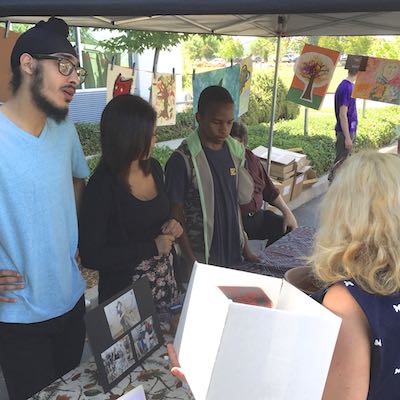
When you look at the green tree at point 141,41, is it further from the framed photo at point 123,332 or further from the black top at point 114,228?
the framed photo at point 123,332

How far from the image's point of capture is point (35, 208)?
146cm

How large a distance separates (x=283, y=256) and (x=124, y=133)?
118cm

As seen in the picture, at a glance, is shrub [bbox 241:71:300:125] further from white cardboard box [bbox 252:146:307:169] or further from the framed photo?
the framed photo

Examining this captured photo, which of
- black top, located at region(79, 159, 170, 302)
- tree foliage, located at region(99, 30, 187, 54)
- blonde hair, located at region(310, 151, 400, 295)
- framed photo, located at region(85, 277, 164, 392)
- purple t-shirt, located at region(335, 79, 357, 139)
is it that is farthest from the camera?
purple t-shirt, located at region(335, 79, 357, 139)

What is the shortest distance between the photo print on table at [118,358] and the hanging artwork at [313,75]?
9.95 ft

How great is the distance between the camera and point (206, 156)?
2.34 meters

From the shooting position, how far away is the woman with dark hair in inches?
67.7

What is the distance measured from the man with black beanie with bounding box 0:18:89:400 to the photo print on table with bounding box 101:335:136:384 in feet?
1.26

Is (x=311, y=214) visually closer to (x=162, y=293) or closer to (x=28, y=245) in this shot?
(x=162, y=293)

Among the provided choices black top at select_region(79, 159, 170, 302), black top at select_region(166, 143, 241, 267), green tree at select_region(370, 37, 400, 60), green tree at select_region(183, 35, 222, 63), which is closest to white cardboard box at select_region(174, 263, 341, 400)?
black top at select_region(79, 159, 170, 302)

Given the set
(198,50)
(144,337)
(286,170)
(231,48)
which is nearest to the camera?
(144,337)

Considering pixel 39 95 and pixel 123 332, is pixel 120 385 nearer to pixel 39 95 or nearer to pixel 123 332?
pixel 123 332

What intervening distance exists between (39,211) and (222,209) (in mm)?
1128

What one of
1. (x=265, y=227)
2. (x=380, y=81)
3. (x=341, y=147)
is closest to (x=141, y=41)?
(x=380, y=81)
